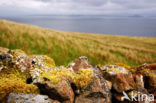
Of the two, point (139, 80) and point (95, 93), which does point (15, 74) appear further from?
point (139, 80)

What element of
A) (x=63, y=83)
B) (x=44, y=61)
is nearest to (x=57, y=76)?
(x=63, y=83)

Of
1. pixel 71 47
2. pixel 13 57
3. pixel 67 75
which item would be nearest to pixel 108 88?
pixel 67 75

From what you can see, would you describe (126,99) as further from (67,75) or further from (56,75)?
(56,75)

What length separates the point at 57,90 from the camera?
3795mm

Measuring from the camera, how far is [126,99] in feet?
15.5

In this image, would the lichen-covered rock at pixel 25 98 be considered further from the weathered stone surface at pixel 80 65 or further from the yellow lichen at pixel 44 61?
the weathered stone surface at pixel 80 65

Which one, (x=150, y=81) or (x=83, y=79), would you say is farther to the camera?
(x=150, y=81)

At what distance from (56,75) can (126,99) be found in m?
3.09

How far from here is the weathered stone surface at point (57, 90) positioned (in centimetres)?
376

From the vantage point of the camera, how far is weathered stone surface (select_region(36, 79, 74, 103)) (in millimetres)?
3762

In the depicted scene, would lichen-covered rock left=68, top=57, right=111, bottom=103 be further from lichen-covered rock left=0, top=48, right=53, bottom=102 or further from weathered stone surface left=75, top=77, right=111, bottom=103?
lichen-covered rock left=0, top=48, right=53, bottom=102

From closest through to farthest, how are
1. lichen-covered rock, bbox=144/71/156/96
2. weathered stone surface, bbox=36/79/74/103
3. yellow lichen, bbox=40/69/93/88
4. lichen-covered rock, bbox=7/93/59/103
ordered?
lichen-covered rock, bbox=7/93/59/103, weathered stone surface, bbox=36/79/74/103, yellow lichen, bbox=40/69/93/88, lichen-covered rock, bbox=144/71/156/96

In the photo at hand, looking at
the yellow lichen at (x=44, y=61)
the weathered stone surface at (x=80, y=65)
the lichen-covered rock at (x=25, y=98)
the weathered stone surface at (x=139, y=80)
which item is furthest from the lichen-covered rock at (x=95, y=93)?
the yellow lichen at (x=44, y=61)

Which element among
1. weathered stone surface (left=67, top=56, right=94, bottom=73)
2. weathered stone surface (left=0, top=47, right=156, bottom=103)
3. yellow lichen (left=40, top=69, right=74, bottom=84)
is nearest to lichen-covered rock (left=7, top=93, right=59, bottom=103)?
weathered stone surface (left=0, top=47, right=156, bottom=103)
